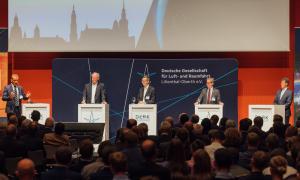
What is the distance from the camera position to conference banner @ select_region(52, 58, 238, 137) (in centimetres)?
1301

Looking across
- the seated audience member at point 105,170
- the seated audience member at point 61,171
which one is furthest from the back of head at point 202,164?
the seated audience member at point 61,171

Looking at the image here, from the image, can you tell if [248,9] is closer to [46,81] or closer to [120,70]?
[120,70]

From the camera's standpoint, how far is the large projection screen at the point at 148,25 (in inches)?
506

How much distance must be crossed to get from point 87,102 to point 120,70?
1.53 metres

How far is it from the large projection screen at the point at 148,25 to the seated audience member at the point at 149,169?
803 centimetres

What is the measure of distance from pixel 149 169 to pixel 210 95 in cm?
711

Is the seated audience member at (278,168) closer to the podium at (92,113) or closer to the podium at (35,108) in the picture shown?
the podium at (92,113)

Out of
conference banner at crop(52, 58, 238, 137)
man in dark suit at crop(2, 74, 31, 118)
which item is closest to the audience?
man in dark suit at crop(2, 74, 31, 118)

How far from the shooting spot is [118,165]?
16.0 feet

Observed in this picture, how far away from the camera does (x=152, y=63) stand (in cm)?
1317

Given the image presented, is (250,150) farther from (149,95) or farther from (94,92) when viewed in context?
(94,92)

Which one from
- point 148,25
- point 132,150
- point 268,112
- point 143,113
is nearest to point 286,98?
point 268,112

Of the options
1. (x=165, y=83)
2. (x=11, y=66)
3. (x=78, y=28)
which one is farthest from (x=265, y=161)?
(x=11, y=66)

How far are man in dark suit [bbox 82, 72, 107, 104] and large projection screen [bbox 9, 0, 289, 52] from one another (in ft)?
4.77
